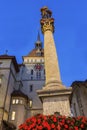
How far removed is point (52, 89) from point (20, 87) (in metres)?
33.0

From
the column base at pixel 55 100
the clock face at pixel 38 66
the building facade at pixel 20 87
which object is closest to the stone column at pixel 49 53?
the column base at pixel 55 100

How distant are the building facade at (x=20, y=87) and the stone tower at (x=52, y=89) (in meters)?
21.4

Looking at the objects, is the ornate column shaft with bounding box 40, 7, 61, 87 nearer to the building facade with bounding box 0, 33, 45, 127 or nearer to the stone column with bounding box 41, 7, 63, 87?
the stone column with bounding box 41, 7, 63, 87

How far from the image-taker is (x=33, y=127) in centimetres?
592

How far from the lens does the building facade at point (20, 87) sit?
3338cm

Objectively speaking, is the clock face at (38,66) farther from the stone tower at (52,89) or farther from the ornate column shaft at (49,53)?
the stone tower at (52,89)

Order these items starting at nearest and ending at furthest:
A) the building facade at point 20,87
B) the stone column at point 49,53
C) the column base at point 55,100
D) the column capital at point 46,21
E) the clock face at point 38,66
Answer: the column base at point 55,100
the stone column at point 49,53
the column capital at point 46,21
the building facade at point 20,87
the clock face at point 38,66

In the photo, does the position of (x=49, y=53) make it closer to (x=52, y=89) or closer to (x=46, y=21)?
(x=52, y=89)

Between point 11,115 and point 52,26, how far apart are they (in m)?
24.4

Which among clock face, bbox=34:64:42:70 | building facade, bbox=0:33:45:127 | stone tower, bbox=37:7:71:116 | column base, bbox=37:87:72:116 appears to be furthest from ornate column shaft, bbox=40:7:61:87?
clock face, bbox=34:64:42:70

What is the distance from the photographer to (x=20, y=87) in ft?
138

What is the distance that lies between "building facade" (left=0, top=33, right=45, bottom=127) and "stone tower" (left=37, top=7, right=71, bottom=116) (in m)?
21.4

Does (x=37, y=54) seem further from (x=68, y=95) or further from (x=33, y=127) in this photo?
(x=33, y=127)

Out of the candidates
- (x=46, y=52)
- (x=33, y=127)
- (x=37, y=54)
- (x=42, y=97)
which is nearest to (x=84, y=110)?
(x=46, y=52)
